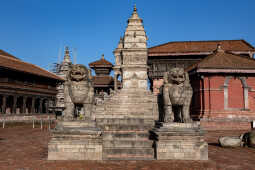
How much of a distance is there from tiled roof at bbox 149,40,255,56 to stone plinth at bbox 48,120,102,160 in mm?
26392

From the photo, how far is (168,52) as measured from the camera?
3253 cm

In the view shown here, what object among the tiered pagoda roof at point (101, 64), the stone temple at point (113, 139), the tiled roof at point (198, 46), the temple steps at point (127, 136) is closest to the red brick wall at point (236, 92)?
the tiled roof at point (198, 46)

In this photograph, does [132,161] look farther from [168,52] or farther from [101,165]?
[168,52]

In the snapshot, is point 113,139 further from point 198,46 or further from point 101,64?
point 101,64

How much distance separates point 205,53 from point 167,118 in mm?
26290

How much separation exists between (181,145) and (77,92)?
4.19m

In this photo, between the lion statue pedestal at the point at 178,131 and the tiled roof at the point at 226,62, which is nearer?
the lion statue pedestal at the point at 178,131

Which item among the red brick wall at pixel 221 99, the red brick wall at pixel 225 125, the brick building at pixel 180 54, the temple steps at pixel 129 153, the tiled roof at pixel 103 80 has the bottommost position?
the red brick wall at pixel 225 125

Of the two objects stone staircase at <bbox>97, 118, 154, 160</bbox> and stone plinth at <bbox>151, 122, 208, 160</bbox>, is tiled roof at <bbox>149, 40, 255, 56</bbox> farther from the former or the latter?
stone plinth at <bbox>151, 122, 208, 160</bbox>

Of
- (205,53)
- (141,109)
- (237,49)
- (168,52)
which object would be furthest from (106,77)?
(141,109)

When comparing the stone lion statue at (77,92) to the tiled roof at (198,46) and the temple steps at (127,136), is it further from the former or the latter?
the tiled roof at (198,46)

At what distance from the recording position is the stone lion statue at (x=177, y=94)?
8320 mm

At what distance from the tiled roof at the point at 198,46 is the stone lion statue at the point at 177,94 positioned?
81.3ft

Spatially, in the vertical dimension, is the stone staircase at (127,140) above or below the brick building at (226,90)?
below
